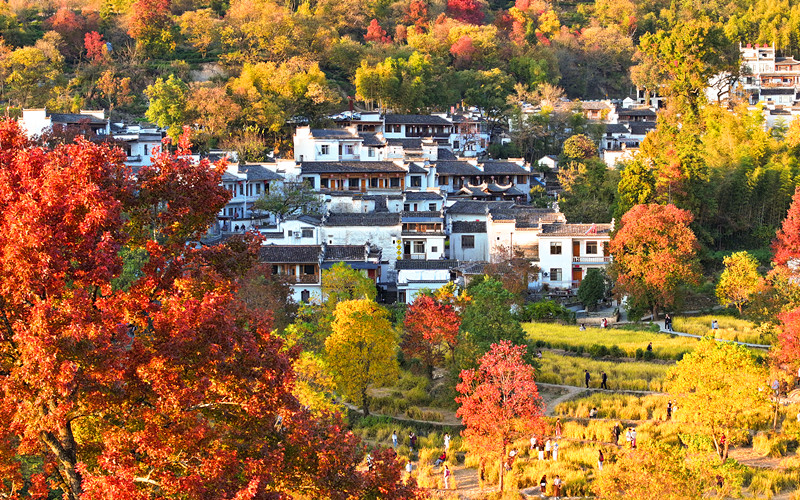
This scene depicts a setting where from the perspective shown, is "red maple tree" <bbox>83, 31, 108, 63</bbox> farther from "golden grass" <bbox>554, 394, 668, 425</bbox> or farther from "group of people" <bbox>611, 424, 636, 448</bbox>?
"group of people" <bbox>611, 424, 636, 448</bbox>

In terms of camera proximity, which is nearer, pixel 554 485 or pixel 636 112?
pixel 554 485

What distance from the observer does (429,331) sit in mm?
29297

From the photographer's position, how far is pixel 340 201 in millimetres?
46375

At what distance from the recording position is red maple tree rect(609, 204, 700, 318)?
115 feet

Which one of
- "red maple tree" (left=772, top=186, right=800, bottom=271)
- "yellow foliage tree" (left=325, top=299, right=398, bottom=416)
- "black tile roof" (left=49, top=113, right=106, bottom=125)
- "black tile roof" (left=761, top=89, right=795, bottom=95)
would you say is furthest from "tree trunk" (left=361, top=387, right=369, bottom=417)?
"black tile roof" (left=761, top=89, right=795, bottom=95)

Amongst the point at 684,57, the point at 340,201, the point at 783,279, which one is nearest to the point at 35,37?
the point at 340,201

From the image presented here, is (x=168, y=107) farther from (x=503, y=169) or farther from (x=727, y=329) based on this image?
(x=727, y=329)

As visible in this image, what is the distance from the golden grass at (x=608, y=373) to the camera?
27844mm

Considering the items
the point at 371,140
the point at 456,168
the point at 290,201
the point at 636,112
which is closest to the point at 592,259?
the point at 456,168

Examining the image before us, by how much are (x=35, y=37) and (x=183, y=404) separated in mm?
62149

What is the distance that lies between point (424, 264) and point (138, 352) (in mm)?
31034

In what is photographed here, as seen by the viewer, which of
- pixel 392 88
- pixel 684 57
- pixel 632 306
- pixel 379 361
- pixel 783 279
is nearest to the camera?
pixel 379 361

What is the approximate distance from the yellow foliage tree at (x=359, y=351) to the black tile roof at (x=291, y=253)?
401 inches

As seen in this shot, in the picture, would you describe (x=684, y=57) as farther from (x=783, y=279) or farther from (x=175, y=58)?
(x=175, y=58)
